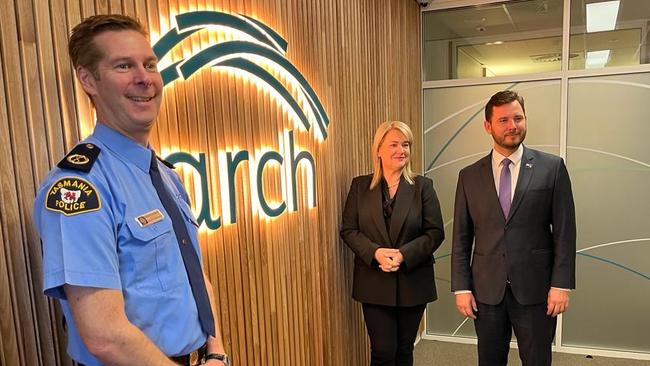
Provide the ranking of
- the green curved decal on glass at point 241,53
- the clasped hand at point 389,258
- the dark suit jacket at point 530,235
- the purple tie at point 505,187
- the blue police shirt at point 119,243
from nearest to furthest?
1. the blue police shirt at point 119,243
2. the green curved decal on glass at point 241,53
3. the dark suit jacket at point 530,235
4. the purple tie at point 505,187
5. the clasped hand at point 389,258

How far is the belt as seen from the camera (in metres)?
1.23

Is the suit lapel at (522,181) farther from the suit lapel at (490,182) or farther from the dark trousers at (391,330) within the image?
the dark trousers at (391,330)

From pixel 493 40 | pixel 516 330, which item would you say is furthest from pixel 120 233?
pixel 493 40

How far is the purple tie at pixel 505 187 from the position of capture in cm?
252

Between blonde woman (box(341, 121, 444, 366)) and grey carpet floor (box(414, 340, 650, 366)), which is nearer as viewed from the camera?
blonde woman (box(341, 121, 444, 366))

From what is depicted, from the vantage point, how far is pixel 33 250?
128 cm

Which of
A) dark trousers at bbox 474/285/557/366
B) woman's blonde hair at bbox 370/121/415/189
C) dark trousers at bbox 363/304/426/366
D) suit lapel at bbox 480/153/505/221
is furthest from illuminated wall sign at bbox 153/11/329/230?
dark trousers at bbox 474/285/557/366

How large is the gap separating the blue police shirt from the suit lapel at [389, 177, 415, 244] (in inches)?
65.8

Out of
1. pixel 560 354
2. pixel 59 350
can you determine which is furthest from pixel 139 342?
pixel 560 354

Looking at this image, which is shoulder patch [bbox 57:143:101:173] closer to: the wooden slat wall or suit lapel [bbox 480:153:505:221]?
the wooden slat wall

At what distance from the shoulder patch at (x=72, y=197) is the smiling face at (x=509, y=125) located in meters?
2.12

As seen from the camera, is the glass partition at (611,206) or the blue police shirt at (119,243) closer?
the blue police shirt at (119,243)

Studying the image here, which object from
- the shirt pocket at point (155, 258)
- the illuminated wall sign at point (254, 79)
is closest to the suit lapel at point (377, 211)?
the illuminated wall sign at point (254, 79)

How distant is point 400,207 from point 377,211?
0.14 metres
